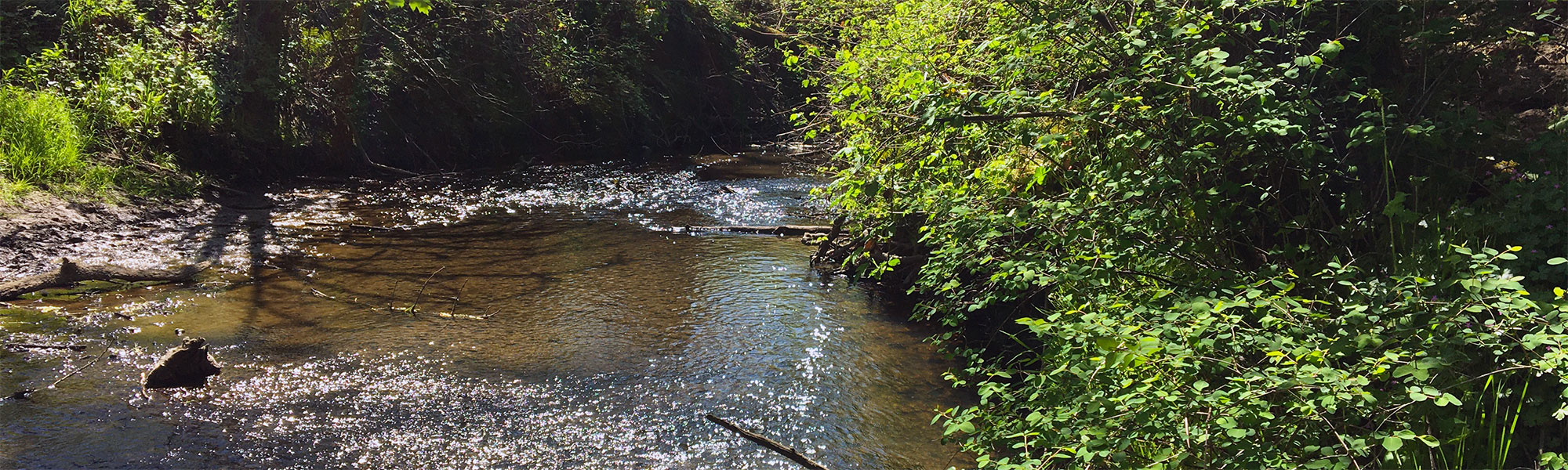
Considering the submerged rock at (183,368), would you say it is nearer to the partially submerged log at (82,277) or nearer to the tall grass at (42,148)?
the partially submerged log at (82,277)

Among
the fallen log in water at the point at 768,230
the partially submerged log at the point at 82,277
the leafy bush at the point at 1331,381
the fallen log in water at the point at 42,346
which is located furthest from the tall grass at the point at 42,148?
the leafy bush at the point at 1331,381

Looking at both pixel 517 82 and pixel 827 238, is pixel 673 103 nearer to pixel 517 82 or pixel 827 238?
pixel 517 82

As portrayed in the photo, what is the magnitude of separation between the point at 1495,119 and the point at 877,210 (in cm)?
302

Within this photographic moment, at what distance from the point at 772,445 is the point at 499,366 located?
213 centimetres

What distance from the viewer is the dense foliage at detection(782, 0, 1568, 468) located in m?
2.64

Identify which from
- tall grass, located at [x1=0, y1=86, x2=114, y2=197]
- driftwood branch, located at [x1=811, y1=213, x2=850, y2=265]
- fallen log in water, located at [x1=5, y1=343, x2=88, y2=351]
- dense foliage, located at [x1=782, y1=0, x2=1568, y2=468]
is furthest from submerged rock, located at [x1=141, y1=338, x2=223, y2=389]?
driftwood branch, located at [x1=811, y1=213, x2=850, y2=265]

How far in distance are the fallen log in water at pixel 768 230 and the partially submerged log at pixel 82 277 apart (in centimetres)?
504

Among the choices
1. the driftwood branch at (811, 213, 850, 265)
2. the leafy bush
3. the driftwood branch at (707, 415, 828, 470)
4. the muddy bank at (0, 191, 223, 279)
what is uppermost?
the leafy bush

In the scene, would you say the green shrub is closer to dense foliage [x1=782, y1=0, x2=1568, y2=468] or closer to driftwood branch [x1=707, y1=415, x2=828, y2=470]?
driftwood branch [x1=707, y1=415, x2=828, y2=470]

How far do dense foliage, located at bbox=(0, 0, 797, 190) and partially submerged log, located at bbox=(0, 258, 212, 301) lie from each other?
5.94 feet

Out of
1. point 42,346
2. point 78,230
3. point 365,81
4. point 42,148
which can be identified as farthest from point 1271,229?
point 365,81

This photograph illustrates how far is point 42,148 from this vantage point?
7.88m

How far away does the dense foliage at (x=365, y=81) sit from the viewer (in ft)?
30.6

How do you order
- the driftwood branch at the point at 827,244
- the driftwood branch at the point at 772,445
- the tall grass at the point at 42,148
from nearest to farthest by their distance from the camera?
the driftwood branch at the point at 772,445 < the tall grass at the point at 42,148 < the driftwood branch at the point at 827,244
